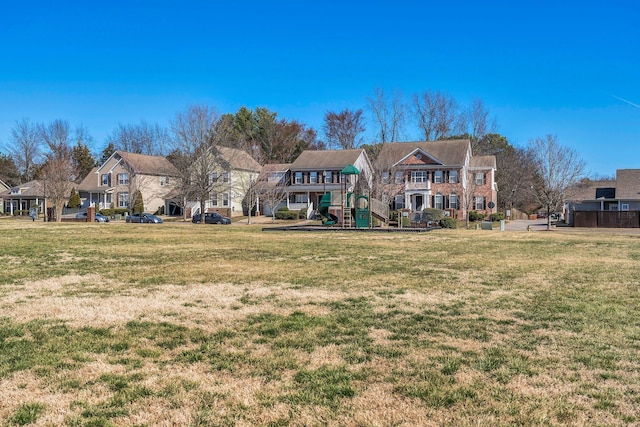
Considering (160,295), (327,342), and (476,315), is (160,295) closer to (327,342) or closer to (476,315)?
(327,342)

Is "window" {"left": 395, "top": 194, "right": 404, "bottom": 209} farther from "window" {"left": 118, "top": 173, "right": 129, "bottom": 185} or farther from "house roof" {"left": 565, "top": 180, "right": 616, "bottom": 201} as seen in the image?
"window" {"left": 118, "top": 173, "right": 129, "bottom": 185}

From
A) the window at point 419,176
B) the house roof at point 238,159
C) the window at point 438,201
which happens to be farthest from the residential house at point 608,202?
the house roof at point 238,159

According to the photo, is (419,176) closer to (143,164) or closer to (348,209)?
(348,209)

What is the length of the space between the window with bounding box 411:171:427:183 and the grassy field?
47743 millimetres

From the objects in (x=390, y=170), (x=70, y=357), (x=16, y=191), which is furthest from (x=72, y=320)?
(x=16, y=191)

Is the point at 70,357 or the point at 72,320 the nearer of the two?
the point at 70,357

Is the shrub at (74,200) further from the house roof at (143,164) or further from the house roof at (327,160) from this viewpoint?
the house roof at (327,160)

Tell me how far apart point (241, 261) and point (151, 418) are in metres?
10.7

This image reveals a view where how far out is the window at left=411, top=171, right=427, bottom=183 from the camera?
58.7 m

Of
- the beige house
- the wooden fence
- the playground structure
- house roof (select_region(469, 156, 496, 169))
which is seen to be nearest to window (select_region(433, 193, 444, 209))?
house roof (select_region(469, 156, 496, 169))

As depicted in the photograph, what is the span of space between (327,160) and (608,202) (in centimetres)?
3300

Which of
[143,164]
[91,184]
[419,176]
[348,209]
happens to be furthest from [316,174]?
[91,184]

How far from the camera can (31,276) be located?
442 inches

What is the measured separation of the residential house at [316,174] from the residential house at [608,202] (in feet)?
75.3
